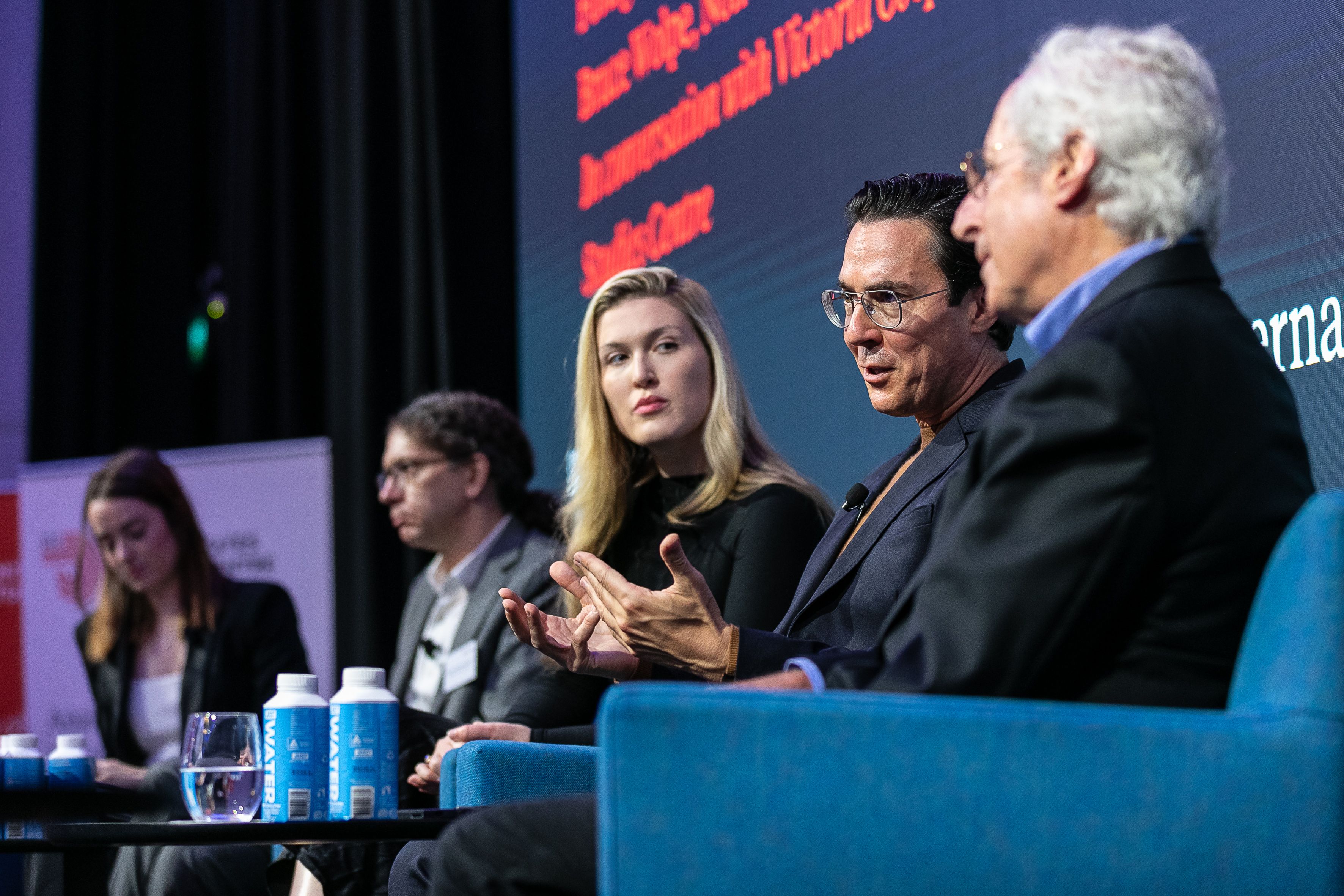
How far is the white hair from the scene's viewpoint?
4.64 ft

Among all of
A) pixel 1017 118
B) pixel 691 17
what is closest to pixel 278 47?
pixel 691 17

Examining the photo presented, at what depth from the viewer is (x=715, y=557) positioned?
268cm

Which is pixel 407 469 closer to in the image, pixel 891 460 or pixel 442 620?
pixel 442 620

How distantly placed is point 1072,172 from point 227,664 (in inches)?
111

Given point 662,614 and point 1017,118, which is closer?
point 1017,118

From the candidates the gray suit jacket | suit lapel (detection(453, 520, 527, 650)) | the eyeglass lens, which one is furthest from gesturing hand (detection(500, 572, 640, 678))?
suit lapel (detection(453, 520, 527, 650))

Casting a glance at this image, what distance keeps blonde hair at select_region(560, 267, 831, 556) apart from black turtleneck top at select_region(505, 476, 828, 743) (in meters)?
0.04

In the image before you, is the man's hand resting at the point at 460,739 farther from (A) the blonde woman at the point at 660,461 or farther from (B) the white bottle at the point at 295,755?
(B) the white bottle at the point at 295,755

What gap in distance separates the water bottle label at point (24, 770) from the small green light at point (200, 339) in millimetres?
4030

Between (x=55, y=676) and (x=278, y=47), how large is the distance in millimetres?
2511

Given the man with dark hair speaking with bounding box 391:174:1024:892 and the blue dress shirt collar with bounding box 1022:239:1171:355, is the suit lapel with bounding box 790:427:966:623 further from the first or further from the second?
the blue dress shirt collar with bounding box 1022:239:1171:355

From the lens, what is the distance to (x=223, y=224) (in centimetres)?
592

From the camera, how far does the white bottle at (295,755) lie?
1.96m

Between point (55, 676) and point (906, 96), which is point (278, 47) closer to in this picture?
point (55, 676)
